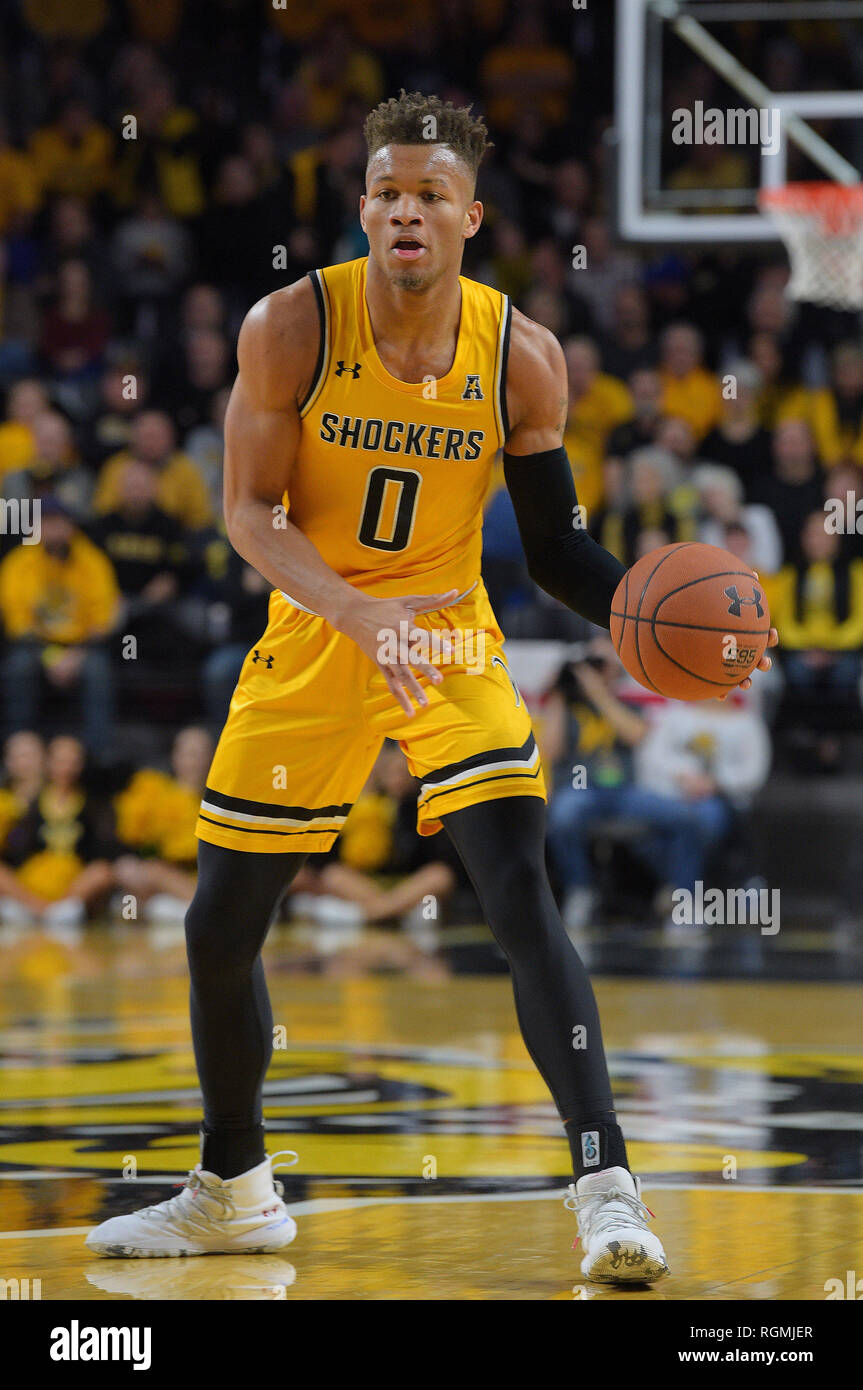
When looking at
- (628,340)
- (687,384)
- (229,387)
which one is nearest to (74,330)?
(229,387)

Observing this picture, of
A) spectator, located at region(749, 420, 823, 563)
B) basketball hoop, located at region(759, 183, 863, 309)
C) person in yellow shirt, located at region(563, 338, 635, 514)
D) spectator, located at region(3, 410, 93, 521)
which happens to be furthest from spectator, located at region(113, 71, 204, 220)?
basketball hoop, located at region(759, 183, 863, 309)

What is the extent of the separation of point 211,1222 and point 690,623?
1611 mm

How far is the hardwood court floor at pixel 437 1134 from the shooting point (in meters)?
3.65

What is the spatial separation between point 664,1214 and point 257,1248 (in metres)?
0.89

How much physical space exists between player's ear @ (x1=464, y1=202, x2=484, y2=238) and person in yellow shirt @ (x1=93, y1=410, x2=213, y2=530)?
7541mm

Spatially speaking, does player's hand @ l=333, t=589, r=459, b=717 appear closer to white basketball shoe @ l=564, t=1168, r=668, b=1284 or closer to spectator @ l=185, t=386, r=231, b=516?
white basketball shoe @ l=564, t=1168, r=668, b=1284

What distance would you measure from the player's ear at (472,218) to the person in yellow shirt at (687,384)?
26.7 ft

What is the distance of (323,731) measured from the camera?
393cm

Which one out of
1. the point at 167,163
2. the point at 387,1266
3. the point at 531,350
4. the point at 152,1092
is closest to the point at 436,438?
the point at 531,350

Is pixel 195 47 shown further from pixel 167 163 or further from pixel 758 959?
pixel 758 959

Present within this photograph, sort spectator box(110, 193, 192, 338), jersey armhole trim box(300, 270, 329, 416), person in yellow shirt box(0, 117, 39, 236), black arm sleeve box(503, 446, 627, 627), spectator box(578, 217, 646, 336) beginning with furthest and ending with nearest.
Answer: person in yellow shirt box(0, 117, 39, 236) < spectator box(110, 193, 192, 338) < spectator box(578, 217, 646, 336) < black arm sleeve box(503, 446, 627, 627) < jersey armhole trim box(300, 270, 329, 416)

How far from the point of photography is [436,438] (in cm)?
393

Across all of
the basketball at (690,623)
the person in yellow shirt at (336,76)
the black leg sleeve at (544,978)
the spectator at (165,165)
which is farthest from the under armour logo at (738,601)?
the person in yellow shirt at (336,76)

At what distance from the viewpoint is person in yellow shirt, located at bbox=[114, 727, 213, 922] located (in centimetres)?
1031
